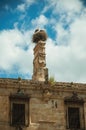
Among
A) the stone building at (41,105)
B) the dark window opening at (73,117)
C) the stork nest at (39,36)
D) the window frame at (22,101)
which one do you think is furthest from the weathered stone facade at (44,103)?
the stork nest at (39,36)

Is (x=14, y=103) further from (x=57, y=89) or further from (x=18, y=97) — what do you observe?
(x=57, y=89)

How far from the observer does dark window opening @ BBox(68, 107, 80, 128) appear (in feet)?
84.1

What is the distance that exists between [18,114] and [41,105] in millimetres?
1576

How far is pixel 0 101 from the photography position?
24906 millimetres

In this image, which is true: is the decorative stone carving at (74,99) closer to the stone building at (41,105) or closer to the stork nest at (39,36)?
the stone building at (41,105)

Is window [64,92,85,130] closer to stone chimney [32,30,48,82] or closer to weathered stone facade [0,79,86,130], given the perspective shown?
weathered stone facade [0,79,86,130]

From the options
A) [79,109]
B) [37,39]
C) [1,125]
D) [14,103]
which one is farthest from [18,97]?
[37,39]

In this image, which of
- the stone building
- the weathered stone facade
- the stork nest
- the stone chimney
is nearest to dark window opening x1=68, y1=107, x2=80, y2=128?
the stone building

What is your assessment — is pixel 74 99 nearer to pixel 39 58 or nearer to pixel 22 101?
pixel 22 101

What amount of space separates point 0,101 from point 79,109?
5.11 meters

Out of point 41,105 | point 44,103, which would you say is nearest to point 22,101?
point 41,105

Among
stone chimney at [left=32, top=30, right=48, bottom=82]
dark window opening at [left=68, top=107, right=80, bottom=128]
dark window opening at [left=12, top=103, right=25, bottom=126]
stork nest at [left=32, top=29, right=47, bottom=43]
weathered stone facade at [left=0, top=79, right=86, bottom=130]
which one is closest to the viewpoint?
dark window opening at [left=12, top=103, right=25, bottom=126]

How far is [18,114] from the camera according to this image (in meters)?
25.1

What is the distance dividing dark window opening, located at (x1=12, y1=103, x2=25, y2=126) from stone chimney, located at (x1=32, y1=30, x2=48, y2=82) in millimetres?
2558
